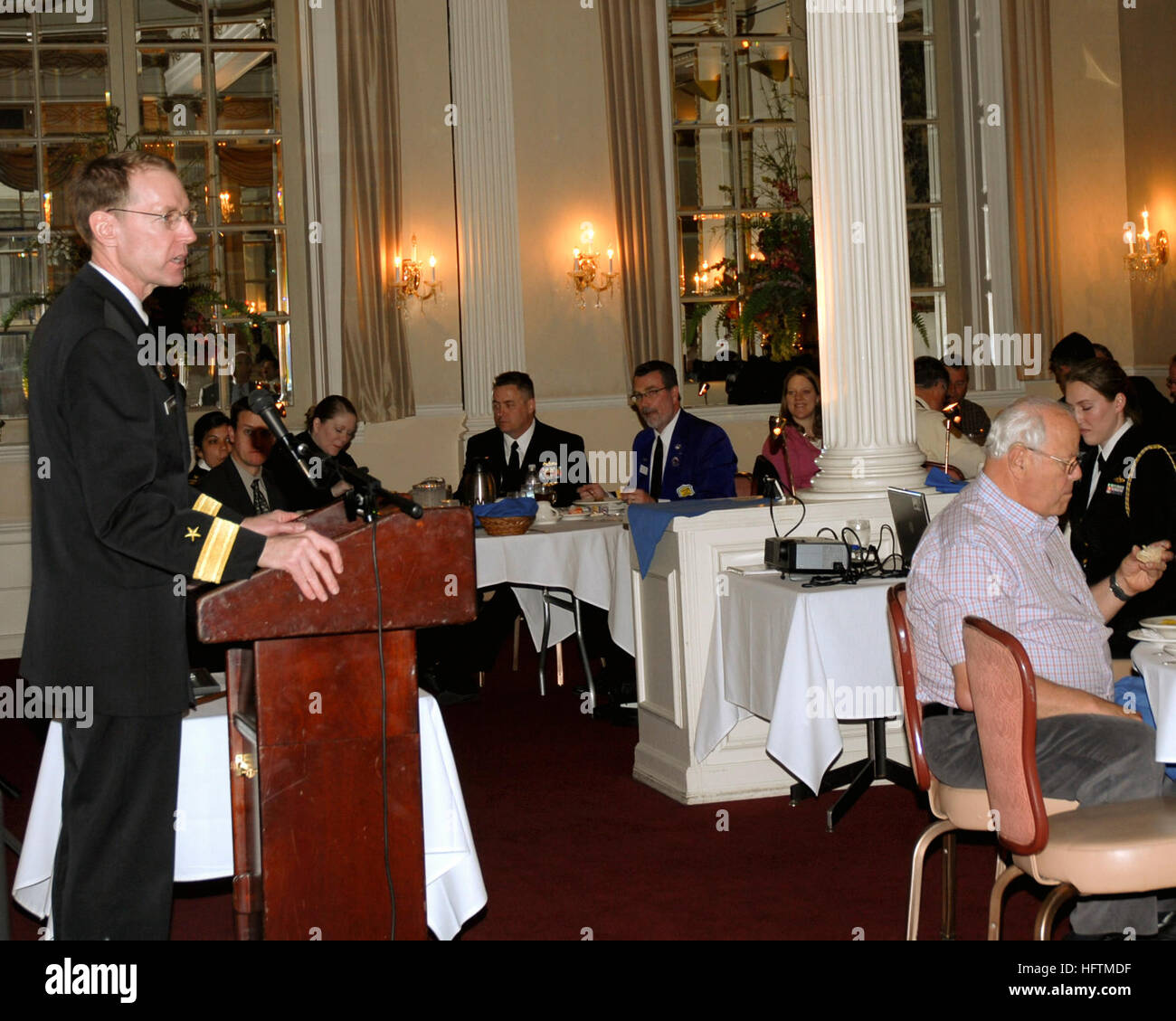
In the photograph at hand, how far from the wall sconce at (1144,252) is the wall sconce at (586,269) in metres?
3.89

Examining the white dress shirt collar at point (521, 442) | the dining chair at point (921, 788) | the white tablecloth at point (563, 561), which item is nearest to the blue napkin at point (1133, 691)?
the dining chair at point (921, 788)

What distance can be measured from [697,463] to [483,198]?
3.91 meters

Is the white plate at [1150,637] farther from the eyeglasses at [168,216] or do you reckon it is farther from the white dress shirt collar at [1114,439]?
the eyeglasses at [168,216]

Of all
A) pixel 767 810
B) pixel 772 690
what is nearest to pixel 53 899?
pixel 772 690

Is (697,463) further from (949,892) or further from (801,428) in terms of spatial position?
(949,892)

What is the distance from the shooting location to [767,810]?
4531 millimetres

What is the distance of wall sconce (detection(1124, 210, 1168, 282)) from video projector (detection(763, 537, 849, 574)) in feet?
21.6

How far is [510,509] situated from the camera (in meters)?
5.92

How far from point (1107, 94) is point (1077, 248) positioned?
3.91 ft

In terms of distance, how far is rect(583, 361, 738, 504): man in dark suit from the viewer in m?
6.12

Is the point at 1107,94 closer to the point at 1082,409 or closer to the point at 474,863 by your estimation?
the point at 1082,409

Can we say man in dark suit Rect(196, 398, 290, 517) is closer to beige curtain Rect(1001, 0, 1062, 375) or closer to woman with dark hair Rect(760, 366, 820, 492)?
woman with dark hair Rect(760, 366, 820, 492)

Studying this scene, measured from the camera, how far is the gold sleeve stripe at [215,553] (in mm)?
2244

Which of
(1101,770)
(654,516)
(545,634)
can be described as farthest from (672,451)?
(1101,770)
